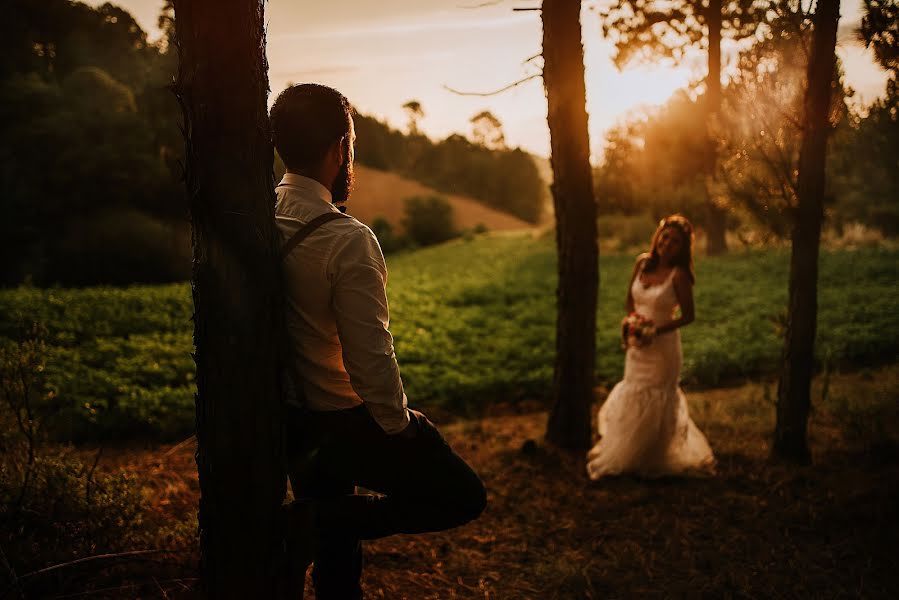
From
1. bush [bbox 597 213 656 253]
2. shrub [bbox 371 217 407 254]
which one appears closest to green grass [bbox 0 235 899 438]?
bush [bbox 597 213 656 253]

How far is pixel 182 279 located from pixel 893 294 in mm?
21416

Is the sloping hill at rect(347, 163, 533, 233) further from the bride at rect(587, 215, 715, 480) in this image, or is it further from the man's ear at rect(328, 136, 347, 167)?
the man's ear at rect(328, 136, 347, 167)

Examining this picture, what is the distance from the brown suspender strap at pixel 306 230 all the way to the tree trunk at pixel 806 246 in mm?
4454

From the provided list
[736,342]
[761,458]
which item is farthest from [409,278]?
[761,458]

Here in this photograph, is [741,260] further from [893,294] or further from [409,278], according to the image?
[409,278]

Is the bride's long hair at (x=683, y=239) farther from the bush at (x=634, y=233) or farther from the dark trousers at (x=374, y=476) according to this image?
the bush at (x=634, y=233)

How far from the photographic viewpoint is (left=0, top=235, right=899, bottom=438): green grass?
7652 millimetres

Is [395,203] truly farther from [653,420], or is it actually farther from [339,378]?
[339,378]

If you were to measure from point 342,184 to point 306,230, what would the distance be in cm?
Result: 35

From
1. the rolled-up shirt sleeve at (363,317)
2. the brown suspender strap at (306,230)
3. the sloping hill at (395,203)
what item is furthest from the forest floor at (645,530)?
the sloping hill at (395,203)

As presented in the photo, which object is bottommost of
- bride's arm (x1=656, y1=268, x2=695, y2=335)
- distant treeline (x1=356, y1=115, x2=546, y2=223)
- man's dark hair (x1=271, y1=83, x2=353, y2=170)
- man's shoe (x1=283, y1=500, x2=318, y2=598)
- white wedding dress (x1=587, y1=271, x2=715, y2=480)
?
white wedding dress (x1=587, y1=271, x2=715, y2=480)

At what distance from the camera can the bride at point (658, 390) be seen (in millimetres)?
5293

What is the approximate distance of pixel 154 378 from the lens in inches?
332

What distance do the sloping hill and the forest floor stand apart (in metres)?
36.7
